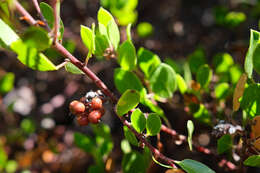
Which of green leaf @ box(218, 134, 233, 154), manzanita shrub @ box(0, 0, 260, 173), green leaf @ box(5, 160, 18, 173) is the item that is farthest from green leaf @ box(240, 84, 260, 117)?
green leaf @ box(5, 160, 18, 173)

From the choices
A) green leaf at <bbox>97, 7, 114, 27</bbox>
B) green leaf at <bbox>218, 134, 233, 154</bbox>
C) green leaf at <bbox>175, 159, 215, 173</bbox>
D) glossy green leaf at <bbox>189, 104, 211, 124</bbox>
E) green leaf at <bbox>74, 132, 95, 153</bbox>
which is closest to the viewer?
green leaf at <bbox>175, 159, 215, 173</bbox>

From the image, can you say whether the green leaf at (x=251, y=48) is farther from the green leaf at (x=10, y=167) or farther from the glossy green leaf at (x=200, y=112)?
the green leaf at (x=10, y=167)

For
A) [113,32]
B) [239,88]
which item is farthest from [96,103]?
[239,88]

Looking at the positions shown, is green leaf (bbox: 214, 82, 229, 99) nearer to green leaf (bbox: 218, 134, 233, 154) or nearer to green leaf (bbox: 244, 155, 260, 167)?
green leaf (bbox: 218, 134, 233, 154)

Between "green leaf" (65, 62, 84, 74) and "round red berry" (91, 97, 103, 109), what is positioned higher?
"green leaf" (65, 62, 84, 74)

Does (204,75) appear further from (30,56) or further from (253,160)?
(30,56)

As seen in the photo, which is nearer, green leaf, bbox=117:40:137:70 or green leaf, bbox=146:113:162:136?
green leaf, bbox=146:113:162:136

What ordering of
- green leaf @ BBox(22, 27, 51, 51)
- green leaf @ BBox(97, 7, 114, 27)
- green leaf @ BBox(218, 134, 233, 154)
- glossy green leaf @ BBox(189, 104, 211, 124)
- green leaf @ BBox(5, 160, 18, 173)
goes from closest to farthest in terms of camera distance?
green leaf @ BBox(22, 27, 51, 51), green leaf @ BBox(97, 7, 114, 27), green leaf @ BBox(218, 134, 233, 154), glossy green leaf @ BBox(189, 104, 211, 124), green leaf @ BBox(5, 160, 18, 173)
